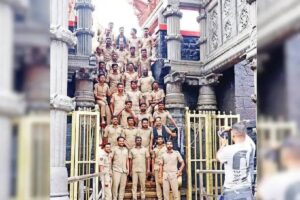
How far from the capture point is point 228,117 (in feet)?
A: 14.7

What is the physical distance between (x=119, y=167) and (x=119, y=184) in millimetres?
186

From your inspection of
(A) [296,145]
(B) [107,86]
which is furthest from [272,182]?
(B) [107,86]

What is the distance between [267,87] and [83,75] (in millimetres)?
4380

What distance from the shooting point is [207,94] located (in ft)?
16.6

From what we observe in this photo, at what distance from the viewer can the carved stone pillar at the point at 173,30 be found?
5023 millimetres

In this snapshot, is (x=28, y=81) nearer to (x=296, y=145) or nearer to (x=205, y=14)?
(x=296, y=145)

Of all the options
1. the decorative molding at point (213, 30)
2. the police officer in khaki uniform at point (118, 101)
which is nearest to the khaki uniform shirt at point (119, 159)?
the police officer in khaki uniform at point (118, 101)

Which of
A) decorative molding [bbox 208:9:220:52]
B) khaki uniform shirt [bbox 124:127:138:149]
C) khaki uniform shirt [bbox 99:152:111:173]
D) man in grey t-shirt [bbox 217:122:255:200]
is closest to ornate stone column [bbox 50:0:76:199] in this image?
man in grey t-shirt [bbox 217:122:255:200]

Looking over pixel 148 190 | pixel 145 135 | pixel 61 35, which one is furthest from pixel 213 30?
pixel 61 35

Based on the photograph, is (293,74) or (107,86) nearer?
(293,74)

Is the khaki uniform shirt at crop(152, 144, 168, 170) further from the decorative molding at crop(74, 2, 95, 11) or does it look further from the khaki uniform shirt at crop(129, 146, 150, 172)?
the decorative molding at crop(74, 2, 95, 11)

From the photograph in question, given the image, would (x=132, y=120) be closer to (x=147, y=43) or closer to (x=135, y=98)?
(x=135, y=98)

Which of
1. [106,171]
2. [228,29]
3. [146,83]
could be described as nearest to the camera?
[106,171]

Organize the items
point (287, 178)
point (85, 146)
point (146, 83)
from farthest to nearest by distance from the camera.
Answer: point (146, 83) → point (85, 146) → point (287, 178)
